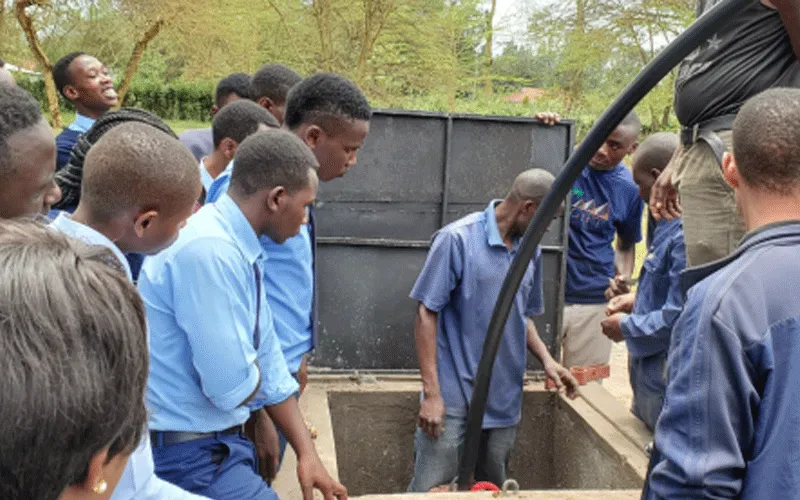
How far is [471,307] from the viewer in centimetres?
363

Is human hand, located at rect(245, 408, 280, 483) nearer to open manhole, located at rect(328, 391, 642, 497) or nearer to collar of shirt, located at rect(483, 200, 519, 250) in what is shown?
collar of shirt, located at rect(483, 200, 519, 250)

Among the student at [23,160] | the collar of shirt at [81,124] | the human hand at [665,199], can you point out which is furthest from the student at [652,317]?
the collar of shirt at [81,124]

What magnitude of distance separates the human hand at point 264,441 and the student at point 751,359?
4.52ft

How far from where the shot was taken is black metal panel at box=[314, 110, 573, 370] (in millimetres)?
4566

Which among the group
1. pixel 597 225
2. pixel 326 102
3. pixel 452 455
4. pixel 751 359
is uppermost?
pixel 326 102

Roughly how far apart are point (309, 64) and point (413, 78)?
2.38 metres

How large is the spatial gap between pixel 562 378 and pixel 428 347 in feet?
3.01

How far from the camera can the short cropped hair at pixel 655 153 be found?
3.90m

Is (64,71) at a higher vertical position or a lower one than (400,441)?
higher

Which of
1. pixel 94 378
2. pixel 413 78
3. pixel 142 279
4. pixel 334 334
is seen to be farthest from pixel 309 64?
pixel 94 378

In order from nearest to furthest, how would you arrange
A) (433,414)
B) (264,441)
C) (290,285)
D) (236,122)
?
Result: (264,441) → (290,285) → (236,122) → (433,414)

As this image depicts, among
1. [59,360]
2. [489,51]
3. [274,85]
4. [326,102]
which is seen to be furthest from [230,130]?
[489,51]

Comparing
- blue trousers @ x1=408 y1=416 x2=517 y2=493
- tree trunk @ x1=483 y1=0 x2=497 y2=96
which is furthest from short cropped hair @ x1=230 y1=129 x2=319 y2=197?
tree trunk @ x1=483 y1=0 x2=497 y2=96

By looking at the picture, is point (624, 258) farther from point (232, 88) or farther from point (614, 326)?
point (232, 88)
